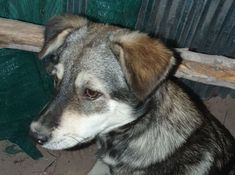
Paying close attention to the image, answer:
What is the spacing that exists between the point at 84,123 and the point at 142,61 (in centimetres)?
62

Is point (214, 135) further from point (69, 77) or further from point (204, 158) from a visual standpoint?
point (69, 77)

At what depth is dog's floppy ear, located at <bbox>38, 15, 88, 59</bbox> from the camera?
365 cm

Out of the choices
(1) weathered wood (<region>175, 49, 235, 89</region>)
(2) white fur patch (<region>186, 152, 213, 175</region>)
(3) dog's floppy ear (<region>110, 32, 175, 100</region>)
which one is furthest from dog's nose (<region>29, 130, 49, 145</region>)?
(1) weathered wood (<region>175, 49, 235, 89</region>)

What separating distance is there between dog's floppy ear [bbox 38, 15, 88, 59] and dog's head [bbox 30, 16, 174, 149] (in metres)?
0.16

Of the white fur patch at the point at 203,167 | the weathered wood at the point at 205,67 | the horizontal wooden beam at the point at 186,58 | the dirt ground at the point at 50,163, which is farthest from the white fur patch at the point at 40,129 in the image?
the dirt ground at the point at 50,163

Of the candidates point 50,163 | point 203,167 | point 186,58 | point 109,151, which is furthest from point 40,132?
A: point 50,163

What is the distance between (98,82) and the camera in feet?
10.8

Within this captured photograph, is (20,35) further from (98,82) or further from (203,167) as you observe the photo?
(203,167)

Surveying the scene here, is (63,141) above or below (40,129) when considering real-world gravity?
below

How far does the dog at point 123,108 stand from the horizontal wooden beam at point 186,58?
255 millimetres

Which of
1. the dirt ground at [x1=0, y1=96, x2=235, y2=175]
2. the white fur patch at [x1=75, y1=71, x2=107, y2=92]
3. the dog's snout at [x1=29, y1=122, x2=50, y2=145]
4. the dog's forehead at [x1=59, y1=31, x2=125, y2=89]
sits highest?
the dog's forehead at [x1=59, y1=31, x2=125, y2=89]

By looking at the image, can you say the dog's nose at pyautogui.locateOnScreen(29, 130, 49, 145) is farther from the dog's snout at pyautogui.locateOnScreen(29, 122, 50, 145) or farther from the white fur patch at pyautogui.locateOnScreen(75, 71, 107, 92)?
the white fur patch at pyautogui.locateOnScreen(75, 71, 107, 92)

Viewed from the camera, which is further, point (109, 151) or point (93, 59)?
point (109, 151)

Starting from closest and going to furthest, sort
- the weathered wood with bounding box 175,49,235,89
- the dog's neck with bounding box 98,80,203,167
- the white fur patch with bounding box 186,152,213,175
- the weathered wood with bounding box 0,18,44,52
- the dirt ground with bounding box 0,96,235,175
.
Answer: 1. the dog's neck with bounding box 98,80,203,167
2. the white fur patch with bounding box 186,152,213,175
3. the weathered wood with bounding box 0,18,44,52
4. the weathered wood with bounding box 175,49,235,89
5. the dirt ground with bounding box 0,96,235,175
